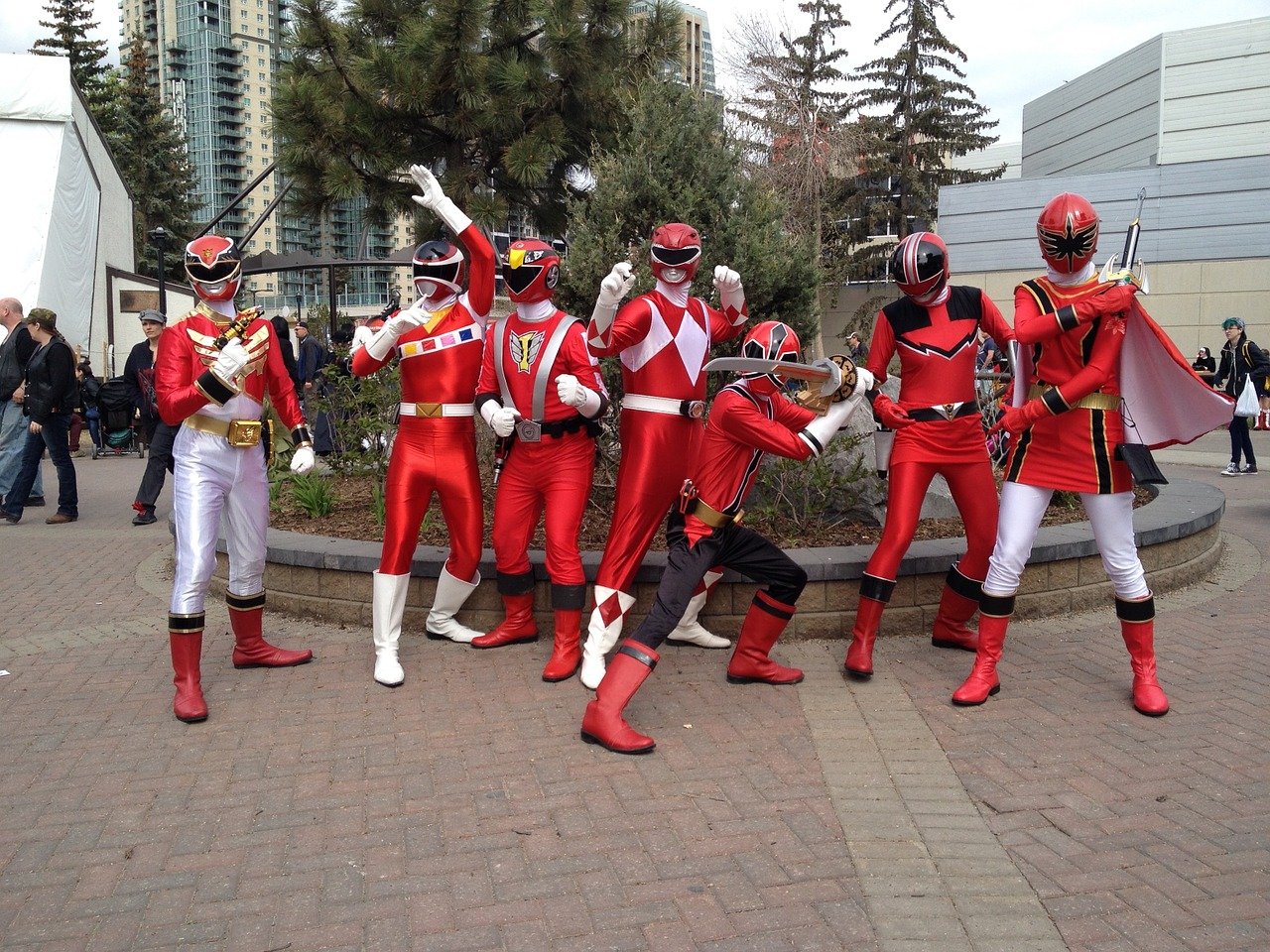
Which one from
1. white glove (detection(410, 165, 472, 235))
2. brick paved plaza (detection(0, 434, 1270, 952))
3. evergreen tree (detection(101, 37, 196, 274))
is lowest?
brick paved plaza (detection(0, 434, 1270, 952))

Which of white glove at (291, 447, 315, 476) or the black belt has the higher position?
the black belt

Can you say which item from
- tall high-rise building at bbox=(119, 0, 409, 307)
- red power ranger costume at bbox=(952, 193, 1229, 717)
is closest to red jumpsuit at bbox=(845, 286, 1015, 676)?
red power ranger costume at bbox=(952, 193, 1229, 717)

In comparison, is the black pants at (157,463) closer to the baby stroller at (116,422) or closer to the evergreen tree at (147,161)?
the baby stroller at (116,422)

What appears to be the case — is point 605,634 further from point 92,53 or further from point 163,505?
point 92,53

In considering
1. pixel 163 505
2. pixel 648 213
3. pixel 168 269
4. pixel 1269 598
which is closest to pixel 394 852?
pixel 648 213

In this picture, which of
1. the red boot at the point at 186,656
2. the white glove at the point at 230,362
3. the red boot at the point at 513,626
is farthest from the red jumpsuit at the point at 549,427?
the red boot at the point at 186,656

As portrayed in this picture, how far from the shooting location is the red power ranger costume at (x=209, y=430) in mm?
4668

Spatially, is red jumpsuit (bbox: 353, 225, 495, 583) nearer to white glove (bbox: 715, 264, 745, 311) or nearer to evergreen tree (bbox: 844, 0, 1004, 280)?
white glove (bbox: 715, 264, 745, 311)

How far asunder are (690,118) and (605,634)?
3.68 meters

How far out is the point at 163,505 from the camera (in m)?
11.1

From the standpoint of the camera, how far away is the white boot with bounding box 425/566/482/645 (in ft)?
18.3

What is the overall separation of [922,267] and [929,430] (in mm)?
771

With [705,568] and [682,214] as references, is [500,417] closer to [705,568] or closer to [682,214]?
[705,568]

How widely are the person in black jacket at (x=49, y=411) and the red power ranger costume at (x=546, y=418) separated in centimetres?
626
